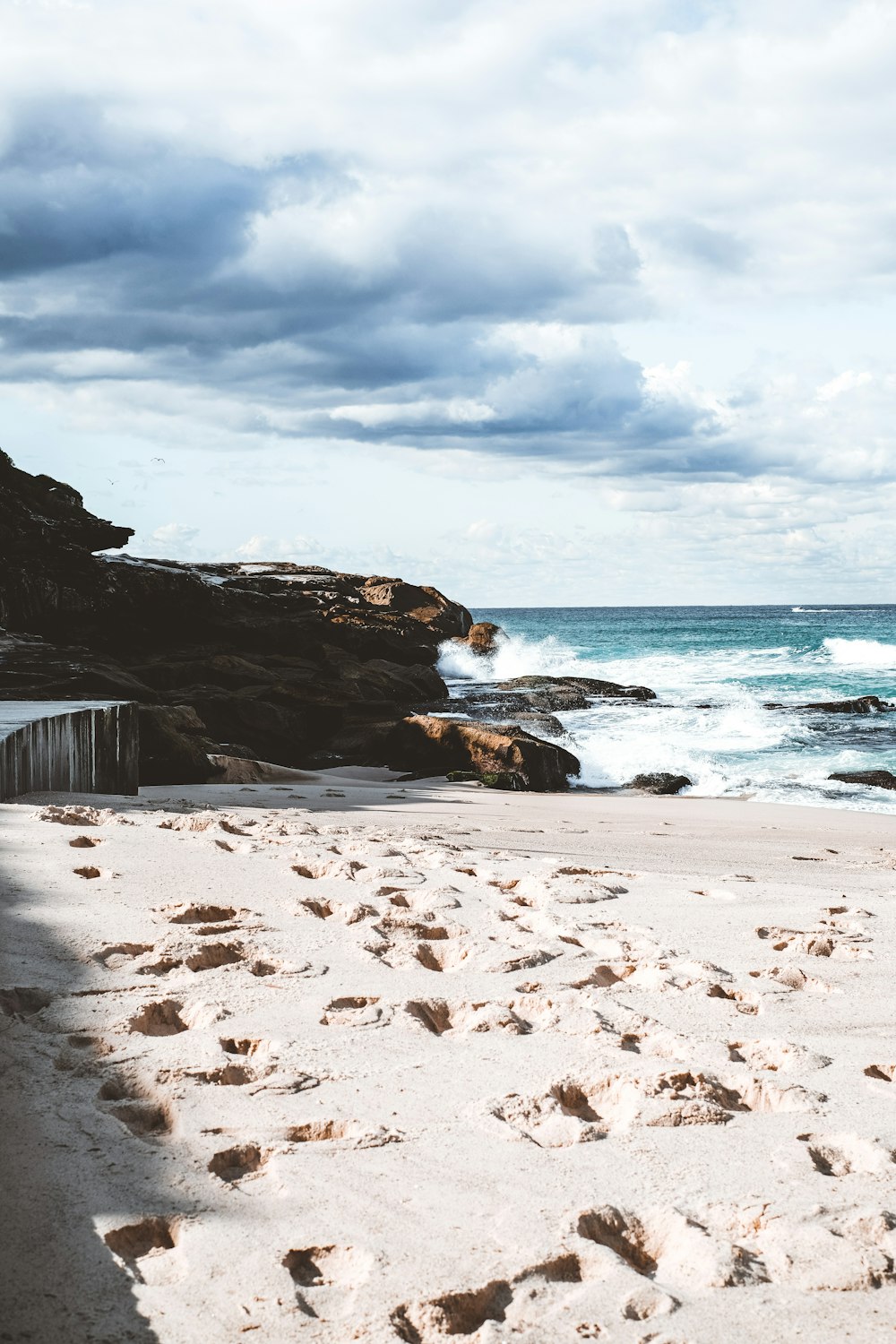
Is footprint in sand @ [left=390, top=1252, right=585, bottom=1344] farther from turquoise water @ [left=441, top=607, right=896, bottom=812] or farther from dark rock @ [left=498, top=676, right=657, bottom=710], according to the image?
dark rock @ [left=498, top=676, right=657, bottom=710]

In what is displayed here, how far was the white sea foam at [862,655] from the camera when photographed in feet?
139

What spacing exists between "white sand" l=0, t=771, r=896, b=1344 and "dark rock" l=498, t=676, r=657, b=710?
2080 centimetres

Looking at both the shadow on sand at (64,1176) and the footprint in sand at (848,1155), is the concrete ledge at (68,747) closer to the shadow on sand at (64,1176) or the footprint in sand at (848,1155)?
the shadow on sand at (64,1176)

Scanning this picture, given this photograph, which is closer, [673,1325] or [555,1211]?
[673,1325]

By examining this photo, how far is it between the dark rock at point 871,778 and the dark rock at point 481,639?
24.4 metres

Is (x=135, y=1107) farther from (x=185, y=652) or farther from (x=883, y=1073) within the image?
(x=185, y=652)

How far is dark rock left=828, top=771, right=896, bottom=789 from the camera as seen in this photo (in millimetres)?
13867

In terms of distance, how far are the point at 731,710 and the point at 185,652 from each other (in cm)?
1267

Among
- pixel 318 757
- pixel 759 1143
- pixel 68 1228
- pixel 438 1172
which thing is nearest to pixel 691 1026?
pixel 759 1143

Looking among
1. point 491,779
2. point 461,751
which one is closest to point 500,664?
point 461,751

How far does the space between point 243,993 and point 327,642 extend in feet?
79.3

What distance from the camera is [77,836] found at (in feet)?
16.5

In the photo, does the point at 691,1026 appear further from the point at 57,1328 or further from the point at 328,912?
the point at 57,1328

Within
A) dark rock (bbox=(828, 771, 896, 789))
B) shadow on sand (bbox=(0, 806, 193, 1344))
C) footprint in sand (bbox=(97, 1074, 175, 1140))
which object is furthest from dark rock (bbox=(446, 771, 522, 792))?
footprint in sand (bbox=(97, 1074, 175, 1140))
